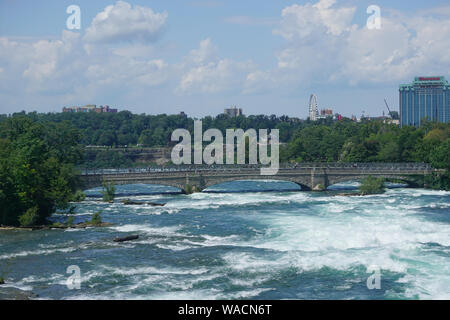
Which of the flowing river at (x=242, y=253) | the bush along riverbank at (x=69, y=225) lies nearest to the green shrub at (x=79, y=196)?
the flowing river at (x=242, y=253)

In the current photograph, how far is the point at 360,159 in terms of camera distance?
446 ft

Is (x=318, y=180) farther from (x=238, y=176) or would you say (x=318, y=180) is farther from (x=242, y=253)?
(x=242, y=253)

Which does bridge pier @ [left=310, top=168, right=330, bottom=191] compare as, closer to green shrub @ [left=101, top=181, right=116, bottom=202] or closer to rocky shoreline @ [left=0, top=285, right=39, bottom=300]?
green shrub @ [left=101, top=181, right=116, bottom=202]

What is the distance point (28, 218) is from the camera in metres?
67.4

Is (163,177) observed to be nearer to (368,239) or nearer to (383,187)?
(383,187)

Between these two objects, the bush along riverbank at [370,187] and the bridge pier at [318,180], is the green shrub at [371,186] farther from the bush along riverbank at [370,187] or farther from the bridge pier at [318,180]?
the bridge pier at [318,180]

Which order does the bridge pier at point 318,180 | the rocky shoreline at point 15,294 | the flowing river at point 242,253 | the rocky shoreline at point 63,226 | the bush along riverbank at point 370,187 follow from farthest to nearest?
the bridge pier at point 318,180, the bush along riverbank at point 370,187, the rocky shoreline at point 63,226, the flowing river at point 242,253, the rocky shoreline at point 15,294

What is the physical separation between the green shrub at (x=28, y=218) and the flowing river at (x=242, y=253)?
1.78 metres

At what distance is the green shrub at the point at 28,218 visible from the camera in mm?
67375

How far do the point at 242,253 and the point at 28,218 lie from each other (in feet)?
86.6

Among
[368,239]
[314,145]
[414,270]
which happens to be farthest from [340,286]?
[314,145]

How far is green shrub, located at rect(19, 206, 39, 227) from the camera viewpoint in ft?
221

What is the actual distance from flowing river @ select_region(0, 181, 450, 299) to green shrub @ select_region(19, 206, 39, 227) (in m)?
1.78

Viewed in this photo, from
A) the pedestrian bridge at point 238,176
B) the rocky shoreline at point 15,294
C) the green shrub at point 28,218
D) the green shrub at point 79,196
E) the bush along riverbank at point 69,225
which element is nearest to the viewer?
the rocky shoreline at point 15,294
